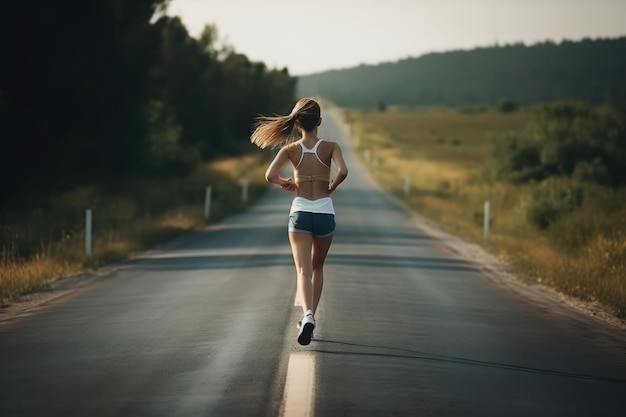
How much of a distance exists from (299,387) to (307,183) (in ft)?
7.87

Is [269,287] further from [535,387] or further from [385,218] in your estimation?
[385,218]

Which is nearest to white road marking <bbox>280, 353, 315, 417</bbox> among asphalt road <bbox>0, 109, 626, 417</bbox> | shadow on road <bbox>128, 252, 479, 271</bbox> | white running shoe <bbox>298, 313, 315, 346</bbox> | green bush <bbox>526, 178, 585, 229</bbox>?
asphalt road <bbox>0, 109, 626, 417</bbox>

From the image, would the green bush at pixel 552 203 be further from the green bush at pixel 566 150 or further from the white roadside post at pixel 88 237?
the white roadside post at pixel 88 237

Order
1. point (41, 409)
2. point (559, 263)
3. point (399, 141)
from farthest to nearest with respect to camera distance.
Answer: point (399, 141) → point (559, 263) → point (41, 409)

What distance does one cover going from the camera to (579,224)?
87.8ft

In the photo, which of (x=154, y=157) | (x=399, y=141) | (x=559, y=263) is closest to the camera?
(x=559, y=263)

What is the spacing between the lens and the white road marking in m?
7.32

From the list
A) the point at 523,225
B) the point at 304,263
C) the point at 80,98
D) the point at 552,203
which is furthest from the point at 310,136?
the point at 80,98

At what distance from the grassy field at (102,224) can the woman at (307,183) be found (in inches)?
236

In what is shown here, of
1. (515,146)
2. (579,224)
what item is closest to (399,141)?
(515,146)

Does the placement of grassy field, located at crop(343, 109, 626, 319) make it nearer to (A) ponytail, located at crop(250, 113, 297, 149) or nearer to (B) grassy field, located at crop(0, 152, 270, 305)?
(A) ponytail, located at crop(250, 113, 297, 149)

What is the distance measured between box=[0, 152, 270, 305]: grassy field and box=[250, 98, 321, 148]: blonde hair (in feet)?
19.4

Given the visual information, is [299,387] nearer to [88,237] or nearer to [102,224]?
[88,237]

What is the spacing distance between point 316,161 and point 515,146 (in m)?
40.9
